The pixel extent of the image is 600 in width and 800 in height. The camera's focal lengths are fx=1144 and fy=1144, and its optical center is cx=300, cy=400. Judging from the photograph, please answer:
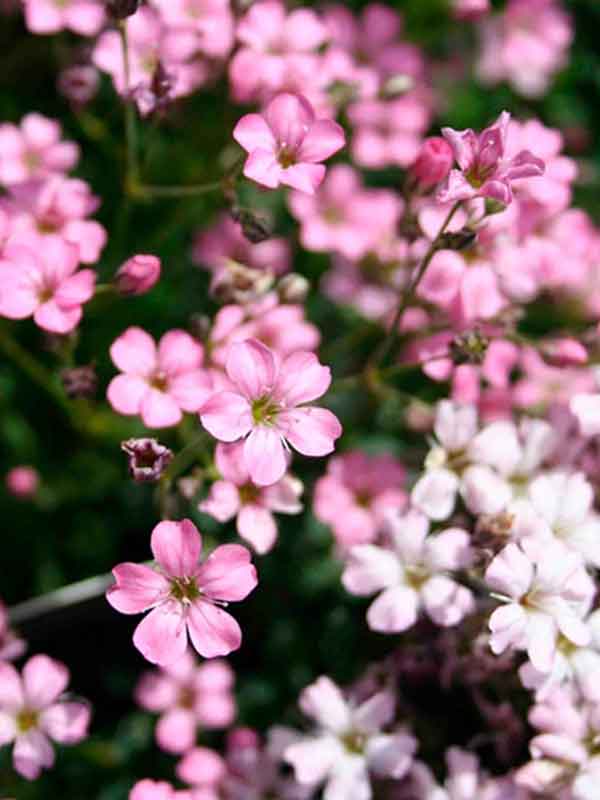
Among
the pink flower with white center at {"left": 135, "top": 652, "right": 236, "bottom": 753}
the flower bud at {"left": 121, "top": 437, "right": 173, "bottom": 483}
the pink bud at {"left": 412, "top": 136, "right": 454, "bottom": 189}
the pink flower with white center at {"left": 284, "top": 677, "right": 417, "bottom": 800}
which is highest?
the pink bud at {"left": 412, "top": 136, "right": 454, "bottom": 189}

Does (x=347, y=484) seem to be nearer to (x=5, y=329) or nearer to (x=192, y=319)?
(x=192, y=319)

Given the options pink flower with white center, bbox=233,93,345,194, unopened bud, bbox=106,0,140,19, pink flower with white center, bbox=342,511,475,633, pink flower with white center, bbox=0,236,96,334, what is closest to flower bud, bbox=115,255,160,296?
pink flower with white center, bbox=0,236,96,334

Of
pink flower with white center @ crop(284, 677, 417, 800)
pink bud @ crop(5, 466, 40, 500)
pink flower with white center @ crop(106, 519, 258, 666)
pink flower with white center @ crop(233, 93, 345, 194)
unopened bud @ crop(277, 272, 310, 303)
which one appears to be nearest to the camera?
pink flower with white center @ crop(106, 519, 258, 666)

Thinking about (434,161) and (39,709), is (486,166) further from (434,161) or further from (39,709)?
(39,709)

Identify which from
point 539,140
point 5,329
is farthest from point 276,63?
point 5,329

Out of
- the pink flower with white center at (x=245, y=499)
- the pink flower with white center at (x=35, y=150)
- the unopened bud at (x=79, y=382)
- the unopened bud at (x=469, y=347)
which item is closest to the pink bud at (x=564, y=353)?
the unopened bud at (x=469, y=347)

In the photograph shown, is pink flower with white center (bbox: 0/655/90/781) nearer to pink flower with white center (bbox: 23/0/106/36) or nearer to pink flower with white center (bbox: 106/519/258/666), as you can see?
pink flower with white center (bbox: 106/519/258/666)

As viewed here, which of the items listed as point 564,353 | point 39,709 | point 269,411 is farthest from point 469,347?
point 39,709
